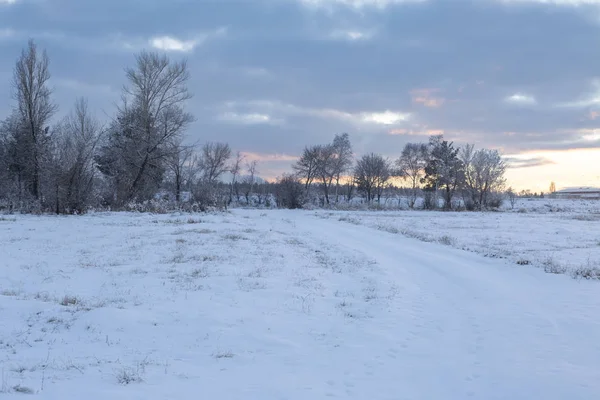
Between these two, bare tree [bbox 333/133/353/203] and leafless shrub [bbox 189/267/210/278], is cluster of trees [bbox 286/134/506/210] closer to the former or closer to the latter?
bare tree [bbox 333/133/353/203]

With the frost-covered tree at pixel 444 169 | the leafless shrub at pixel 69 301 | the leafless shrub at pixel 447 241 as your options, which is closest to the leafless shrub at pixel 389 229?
the leafless shrub at pixel 447 241

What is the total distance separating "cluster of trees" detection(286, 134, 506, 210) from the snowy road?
47162 millimetres

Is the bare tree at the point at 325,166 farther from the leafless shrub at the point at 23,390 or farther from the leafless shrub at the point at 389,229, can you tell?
the leafless shrub at the point at 23,390

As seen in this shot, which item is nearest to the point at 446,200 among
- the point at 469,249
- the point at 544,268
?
the point at 469,249

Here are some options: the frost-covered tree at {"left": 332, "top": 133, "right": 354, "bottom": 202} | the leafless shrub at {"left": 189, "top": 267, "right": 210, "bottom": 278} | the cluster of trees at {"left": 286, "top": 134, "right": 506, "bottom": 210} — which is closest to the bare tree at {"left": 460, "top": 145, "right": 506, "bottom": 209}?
the cluster of trees at {"left": 286, "top": 134, "right": 506, "bottom": 210}

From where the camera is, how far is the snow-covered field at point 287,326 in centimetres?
522

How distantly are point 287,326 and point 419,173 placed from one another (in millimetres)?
78656

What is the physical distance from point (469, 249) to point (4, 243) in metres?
19.0

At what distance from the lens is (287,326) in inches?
301

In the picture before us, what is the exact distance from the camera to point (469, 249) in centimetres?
1783

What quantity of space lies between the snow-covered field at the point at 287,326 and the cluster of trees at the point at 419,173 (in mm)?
46035

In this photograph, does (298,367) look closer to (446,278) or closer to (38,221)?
(446,278)

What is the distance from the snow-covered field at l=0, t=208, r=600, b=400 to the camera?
5.22 metres

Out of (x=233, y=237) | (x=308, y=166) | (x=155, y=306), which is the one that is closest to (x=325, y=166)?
(x=308, y=166)
